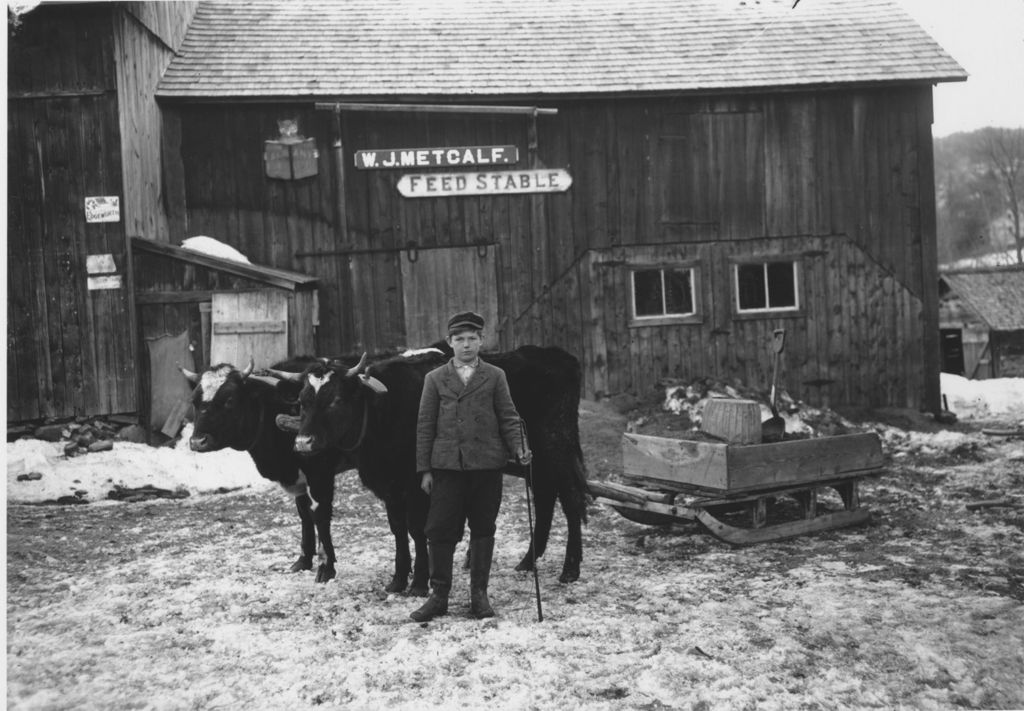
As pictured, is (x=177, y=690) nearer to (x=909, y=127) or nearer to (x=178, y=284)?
(x=178, y=284)

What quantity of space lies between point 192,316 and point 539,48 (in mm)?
7299

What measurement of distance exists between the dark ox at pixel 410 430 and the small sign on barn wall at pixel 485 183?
737cm

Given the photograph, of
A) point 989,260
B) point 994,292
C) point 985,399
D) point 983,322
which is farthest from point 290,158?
point 989,260

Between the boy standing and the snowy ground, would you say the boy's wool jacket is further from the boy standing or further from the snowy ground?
the snowy ground

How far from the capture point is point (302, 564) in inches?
253

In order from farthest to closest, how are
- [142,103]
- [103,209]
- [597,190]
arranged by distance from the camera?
[597,190] < [142,103] < [103,209]

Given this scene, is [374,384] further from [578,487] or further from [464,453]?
[578,487]

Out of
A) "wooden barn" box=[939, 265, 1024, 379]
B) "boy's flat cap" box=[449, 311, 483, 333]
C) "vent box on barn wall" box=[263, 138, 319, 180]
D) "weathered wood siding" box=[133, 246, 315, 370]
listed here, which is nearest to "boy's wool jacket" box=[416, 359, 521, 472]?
"boy's flat cap" box=[449, 311, 483, 333]

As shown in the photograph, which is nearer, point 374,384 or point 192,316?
point 374,384

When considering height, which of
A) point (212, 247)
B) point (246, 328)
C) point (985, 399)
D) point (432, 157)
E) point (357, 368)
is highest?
point (432, 157)

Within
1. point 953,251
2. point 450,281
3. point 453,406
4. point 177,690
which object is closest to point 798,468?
point 453,406

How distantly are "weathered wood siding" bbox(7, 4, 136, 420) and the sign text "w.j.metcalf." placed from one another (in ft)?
12.4

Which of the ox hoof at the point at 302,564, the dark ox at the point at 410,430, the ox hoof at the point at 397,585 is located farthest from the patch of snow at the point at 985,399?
the ox hoof at the point at 302,564

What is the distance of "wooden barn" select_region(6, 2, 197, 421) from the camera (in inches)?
424
